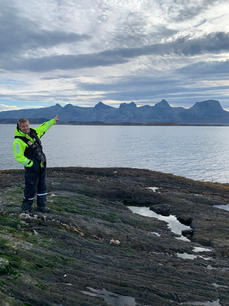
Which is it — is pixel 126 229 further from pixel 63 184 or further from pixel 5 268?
pixel 63 184

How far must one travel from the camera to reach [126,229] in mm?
17406

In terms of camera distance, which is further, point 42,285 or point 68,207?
point 68,207

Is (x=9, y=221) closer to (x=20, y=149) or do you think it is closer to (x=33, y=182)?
(x=33, y=182)

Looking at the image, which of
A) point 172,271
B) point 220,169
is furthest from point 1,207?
point 220,169

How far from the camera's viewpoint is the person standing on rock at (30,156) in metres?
12.6

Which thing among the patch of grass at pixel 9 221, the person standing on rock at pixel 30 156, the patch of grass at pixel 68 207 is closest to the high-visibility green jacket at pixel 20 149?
the person standing on rock at pixel 30 156

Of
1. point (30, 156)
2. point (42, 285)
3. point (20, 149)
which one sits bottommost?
point (42, 285)

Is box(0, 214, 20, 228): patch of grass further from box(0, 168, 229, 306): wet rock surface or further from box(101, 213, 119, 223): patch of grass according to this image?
box(101, 213, 119, 223): patch of grass

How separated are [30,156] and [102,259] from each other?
616 cm

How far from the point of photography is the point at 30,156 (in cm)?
1323

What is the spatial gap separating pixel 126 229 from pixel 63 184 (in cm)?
1362

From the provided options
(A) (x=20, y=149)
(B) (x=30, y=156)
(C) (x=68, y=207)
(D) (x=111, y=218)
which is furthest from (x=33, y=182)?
(D) (x=111, y=218)

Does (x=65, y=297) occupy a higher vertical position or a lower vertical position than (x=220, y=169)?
higher

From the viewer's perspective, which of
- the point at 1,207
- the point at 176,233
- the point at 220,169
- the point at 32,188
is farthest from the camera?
the point at 220,169
